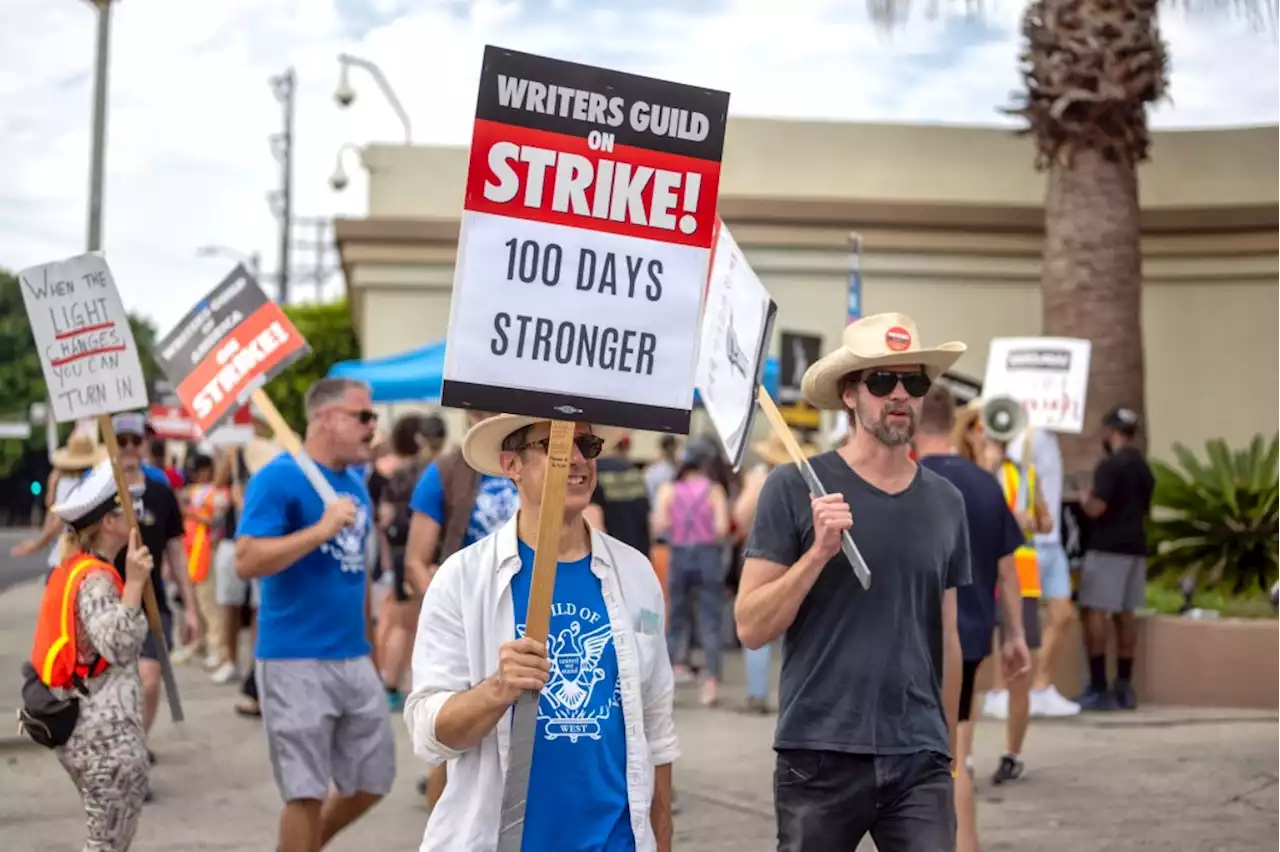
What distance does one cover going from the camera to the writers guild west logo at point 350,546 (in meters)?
6.44

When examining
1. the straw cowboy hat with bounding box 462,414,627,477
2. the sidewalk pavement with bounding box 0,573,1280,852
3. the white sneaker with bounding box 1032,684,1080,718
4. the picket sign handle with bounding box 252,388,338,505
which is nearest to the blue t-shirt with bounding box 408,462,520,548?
the picket sign handle with bounding box 252,388,338,505

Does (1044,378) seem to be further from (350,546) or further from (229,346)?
(350,546)

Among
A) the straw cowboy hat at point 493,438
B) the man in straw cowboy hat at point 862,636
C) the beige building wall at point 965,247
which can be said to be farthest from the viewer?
the beige building wall at point 965,247

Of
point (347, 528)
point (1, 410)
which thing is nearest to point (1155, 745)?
point (347, 528)

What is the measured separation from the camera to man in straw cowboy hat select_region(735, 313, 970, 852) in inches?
187

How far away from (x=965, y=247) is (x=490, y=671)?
1813 centimetres

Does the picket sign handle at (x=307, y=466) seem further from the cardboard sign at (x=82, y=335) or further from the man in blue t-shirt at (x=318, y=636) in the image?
the cardboard sign at (x=82, y=335)

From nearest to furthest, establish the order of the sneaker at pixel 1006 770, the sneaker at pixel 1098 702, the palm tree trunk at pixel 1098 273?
the sneaker at pixel 1006 770 < the sneaker at pixel 1098 702 < the palm tree trunk at pixel 1098 273

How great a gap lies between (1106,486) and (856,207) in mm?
9617

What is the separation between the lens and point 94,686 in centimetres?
604

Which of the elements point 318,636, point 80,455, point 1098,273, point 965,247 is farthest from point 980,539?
point 965,247

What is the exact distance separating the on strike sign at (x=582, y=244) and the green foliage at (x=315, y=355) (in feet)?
118

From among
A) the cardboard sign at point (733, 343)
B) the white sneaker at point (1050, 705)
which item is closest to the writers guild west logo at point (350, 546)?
the cardboard sign at point (733, 343)

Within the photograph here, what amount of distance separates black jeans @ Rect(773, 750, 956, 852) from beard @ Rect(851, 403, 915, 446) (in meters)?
0.88
